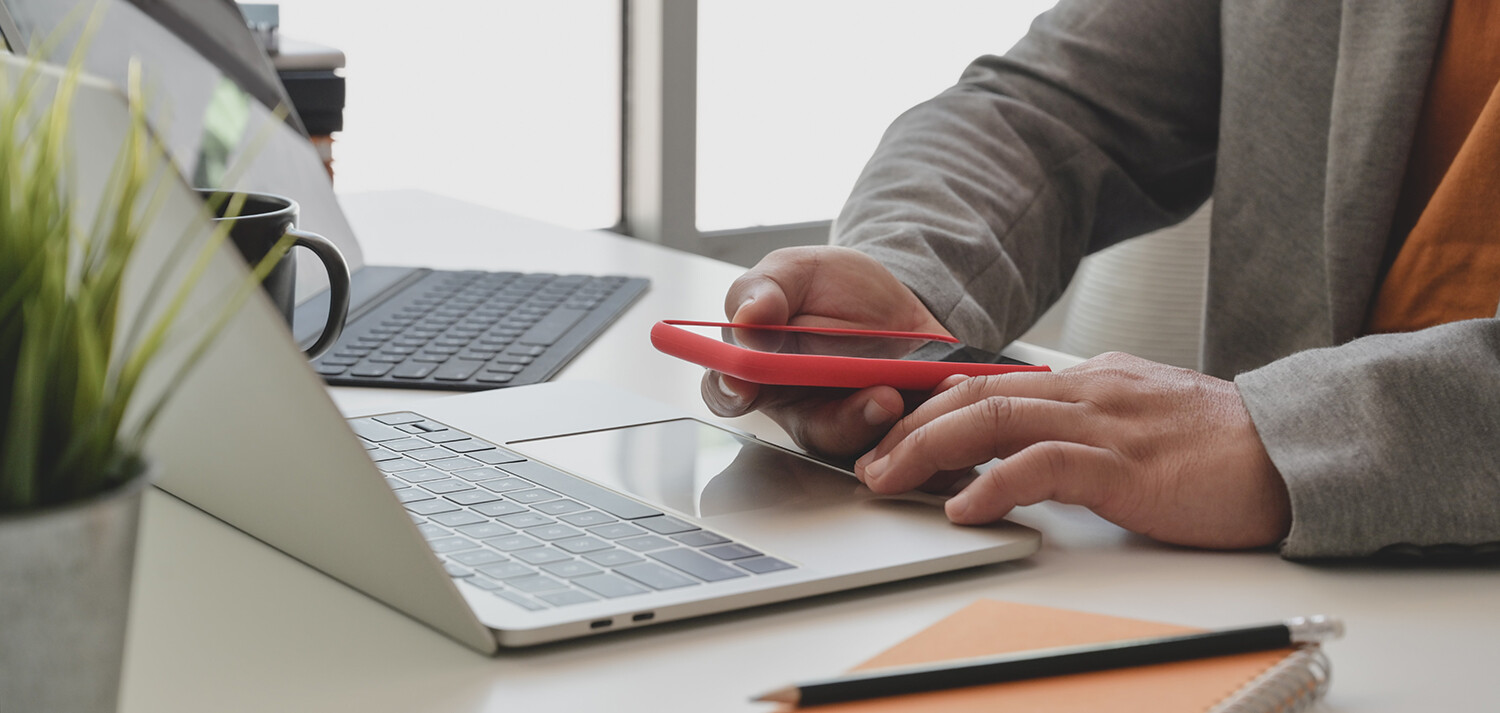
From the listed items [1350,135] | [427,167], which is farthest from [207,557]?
[427,167]

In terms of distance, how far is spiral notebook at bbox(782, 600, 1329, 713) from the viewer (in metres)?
0.36

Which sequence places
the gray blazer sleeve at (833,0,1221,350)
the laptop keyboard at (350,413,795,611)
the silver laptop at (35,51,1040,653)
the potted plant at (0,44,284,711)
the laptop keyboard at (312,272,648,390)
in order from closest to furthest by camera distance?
the potted plant at (0,44,284,711) < the silver laptop at (35,51,1040,653) < the laptop keyboard at (350,413,795,611) < the laptop keyboard at (312,272,648,390) < the gray blazer sleeve at (833,0,1221,350)

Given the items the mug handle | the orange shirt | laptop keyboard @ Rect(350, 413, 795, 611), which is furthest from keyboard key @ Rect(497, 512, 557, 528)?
the orange shirt

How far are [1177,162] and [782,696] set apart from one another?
89cm

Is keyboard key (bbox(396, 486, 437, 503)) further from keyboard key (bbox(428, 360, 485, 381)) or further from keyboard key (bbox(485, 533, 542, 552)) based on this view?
keyboard key (bbox(428, 360, 485, 381))

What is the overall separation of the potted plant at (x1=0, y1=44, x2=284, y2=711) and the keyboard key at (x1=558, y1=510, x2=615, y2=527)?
0.27 metres

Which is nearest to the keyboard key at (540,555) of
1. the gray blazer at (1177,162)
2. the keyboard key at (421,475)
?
the keyboard key at (421,475)

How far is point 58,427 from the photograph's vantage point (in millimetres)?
220

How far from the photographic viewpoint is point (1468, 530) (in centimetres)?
51

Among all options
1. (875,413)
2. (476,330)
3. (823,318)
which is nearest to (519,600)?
(875,413)

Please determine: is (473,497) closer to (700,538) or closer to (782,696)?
(700,538)

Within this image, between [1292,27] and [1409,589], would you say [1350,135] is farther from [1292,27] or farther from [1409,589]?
[1409,589]

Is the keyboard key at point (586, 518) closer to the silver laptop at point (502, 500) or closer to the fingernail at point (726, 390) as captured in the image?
the silver laptop at point (502, 500)

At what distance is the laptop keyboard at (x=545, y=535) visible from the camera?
441 millimetres
